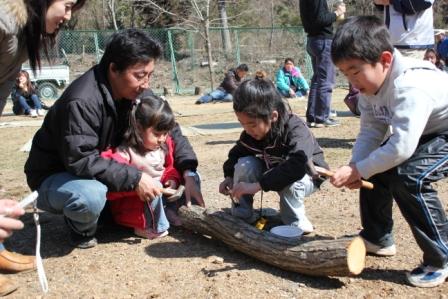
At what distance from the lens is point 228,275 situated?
2607 mm

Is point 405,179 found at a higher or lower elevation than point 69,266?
higher

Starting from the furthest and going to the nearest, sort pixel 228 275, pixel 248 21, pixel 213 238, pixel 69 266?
1. pixel 248 21
2. pixel 213 238
3. pixel 69 266
4. pixel 228 275

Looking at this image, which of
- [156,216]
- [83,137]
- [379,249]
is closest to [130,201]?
[156,216]

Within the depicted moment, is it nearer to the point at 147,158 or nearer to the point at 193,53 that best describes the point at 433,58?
the point at 147,158

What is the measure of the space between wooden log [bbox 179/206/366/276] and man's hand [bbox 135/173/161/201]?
318 millimetres

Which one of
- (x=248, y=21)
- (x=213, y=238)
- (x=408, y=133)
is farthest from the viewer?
(x=248, y=21)

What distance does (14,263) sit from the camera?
2781 millimetres

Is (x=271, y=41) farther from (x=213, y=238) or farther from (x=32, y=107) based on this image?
(x=213, y=238)

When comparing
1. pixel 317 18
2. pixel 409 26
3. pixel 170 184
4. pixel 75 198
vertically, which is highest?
pixel 317 18

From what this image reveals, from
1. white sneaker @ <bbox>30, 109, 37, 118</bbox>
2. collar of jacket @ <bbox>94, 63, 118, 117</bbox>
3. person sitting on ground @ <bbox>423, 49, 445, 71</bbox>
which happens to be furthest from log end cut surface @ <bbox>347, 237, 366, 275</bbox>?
white sneaker @ <bbox>30, 109, 37, 118</bbox>

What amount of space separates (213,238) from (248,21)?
28545mm

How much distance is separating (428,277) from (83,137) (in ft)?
6.03

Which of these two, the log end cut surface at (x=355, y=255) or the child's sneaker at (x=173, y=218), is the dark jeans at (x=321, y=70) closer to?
the child's sneaker at (x=173, y=218)

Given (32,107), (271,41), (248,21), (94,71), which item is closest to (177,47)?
(271,41)
